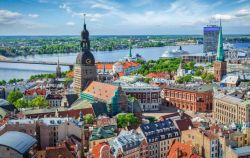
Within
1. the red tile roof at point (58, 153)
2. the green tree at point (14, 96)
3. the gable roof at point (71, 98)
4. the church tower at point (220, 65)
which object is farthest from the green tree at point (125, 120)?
the church tower at point (220, 65)

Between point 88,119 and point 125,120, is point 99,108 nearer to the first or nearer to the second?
point 88,119

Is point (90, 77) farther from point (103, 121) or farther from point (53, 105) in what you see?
point (103, 121)

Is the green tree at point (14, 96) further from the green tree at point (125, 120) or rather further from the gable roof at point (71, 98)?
the green tree at point (125, 120)

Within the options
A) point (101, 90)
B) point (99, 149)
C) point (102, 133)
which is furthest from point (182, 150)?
point (101, 90)

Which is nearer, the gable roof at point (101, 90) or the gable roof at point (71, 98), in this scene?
the gable roof at point (101, 90)

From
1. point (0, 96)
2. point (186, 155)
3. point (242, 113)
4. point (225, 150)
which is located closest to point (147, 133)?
point (186, 155)

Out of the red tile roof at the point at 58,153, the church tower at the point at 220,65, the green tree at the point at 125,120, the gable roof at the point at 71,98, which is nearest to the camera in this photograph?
the red tile roof at the point at 58,153

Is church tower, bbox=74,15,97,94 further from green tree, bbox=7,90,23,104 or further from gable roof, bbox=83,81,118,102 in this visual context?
green tree, bbox=7,90,23,104
